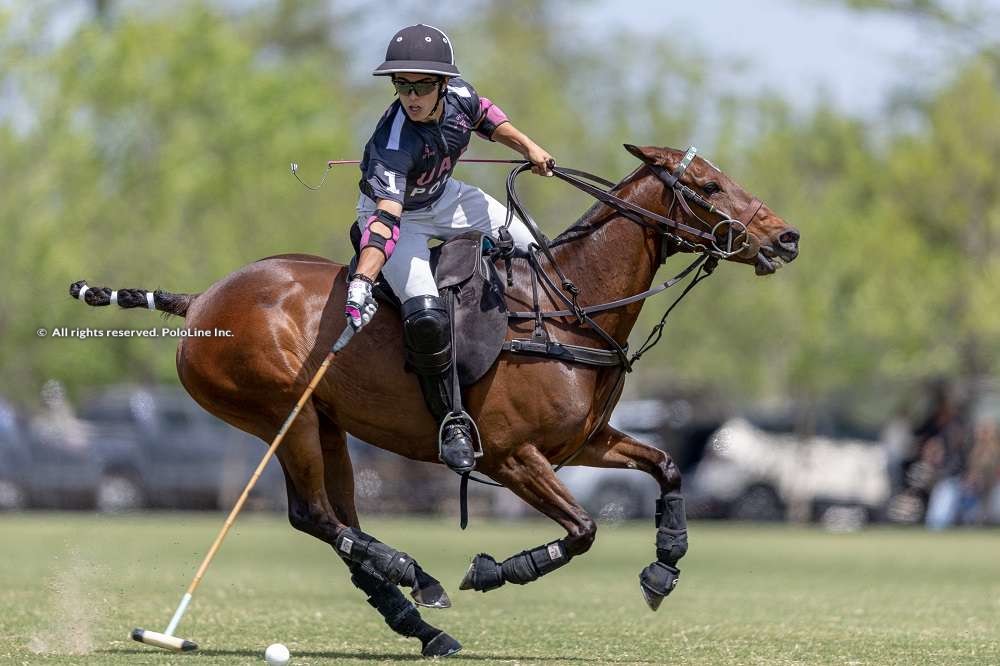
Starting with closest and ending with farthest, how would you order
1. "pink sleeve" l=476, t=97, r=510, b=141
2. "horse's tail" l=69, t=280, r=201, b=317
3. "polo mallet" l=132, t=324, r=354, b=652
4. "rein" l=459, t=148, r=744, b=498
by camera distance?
1. "polo mallet" l=132, t=324, r=354, b=652
2. "rein" l=459, t=148, r=744, b=498
3. "pink sleeve" l=476, t=97, r=510, b=141
4. "horse's tail" l=69, t=280, r=201, b=317

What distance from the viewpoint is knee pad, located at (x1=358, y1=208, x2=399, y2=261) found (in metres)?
9.30

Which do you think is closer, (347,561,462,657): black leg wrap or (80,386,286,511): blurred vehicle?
(347,561,462,657): black leg wrap

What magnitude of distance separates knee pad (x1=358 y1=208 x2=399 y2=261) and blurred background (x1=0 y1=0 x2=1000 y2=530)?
17.5m

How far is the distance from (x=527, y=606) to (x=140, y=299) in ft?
16.2

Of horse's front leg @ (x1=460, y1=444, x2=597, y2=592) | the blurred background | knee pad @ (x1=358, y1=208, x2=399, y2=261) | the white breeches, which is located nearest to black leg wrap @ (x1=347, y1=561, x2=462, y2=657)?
horse's front leg @ (x1=460, y1=444, x2=597, y2=592)

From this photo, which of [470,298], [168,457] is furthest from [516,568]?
[168,457]

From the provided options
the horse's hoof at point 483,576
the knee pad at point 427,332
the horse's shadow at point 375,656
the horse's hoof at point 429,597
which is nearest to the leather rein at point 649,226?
the knee pad at point 427,332

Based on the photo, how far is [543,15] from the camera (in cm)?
5319

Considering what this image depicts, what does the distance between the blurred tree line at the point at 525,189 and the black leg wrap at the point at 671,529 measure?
19.4 metres

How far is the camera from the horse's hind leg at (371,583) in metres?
9.67

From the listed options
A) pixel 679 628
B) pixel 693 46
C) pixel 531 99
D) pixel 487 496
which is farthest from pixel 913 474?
pixel 679 628

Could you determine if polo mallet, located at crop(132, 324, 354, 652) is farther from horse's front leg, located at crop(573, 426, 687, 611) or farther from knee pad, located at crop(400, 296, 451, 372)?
horse's front leg, located at crop(573, 426, 687, 611)

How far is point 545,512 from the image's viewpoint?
9484 millimetres

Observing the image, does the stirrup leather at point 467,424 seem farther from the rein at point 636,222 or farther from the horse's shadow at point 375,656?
the horse's shadow at point 375,656
